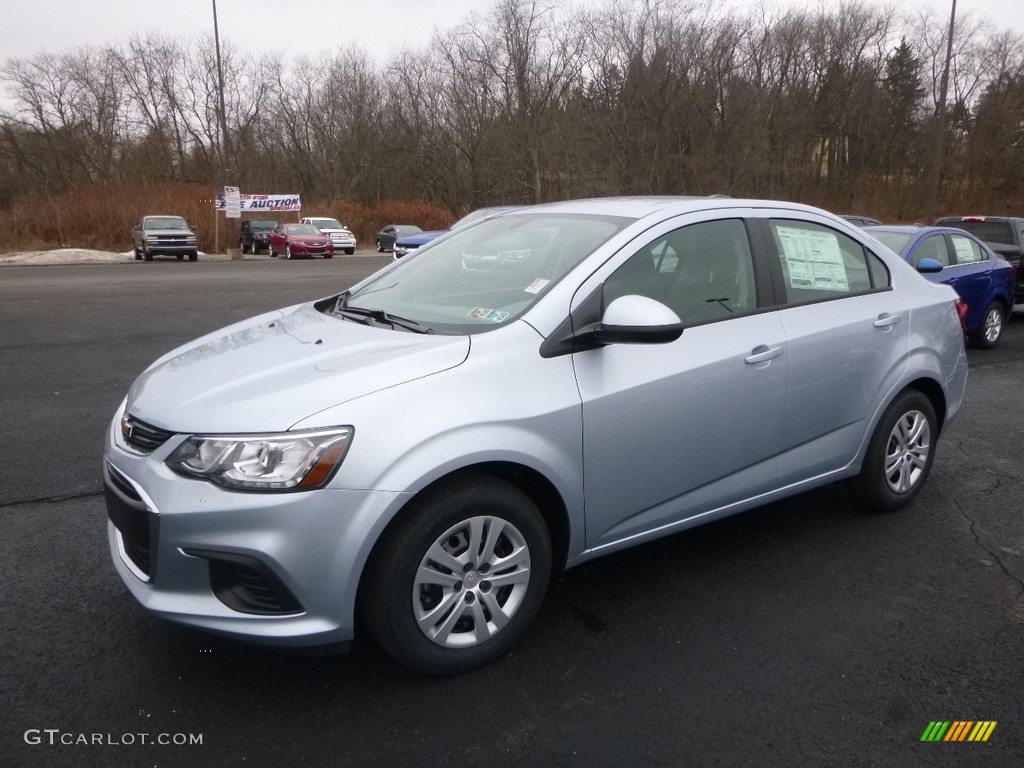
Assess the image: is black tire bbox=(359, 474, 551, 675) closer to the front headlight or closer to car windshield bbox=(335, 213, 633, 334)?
the front headlight

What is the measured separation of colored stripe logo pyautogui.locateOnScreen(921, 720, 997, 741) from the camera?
2.66 meters

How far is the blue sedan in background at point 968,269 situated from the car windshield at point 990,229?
6.83 ft

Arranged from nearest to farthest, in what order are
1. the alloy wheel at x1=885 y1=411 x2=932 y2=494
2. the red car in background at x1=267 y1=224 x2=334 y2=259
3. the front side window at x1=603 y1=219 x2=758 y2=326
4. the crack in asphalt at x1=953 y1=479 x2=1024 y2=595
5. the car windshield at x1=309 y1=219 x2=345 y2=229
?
1. the front side window at x1=603 y1=219 x2=758 y2=326
2. the crack in asphalt at x1=953 y1=479 x2=1024 y2=595
3. the alloy wheel at x1=885 y1=411 x2=932 y2=494
4. the red car in background at x1=267 y1=224 x2=334 y2=259
5. the car windshield at x1=309 y1=219 x2=345 y2=229

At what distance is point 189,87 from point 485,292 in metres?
65.1

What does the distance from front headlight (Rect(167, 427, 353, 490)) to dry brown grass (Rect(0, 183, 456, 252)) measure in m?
38.6

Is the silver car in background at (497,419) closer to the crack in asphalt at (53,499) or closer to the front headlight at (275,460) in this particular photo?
the front headlight at (275,460)

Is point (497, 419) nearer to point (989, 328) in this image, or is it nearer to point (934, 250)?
point (934, 250)

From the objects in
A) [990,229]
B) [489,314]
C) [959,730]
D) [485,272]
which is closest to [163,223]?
[990,229]

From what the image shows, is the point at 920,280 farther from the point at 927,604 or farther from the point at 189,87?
the point at 189,87

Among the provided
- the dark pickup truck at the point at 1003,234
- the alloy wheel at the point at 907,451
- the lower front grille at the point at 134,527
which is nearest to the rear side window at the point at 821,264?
the alloy wheel at the point at 907,451

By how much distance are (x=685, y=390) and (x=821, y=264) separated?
1.34 meters

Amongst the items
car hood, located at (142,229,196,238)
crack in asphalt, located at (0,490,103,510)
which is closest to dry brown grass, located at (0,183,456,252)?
car hood, located at (142,229,196,238)

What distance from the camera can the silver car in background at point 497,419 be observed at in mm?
2605

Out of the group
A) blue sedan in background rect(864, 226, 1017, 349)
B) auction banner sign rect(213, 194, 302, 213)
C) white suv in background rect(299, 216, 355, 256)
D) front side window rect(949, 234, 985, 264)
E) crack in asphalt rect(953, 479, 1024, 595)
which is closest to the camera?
crack in asphalt rect(953, 479, 1024, 595)
